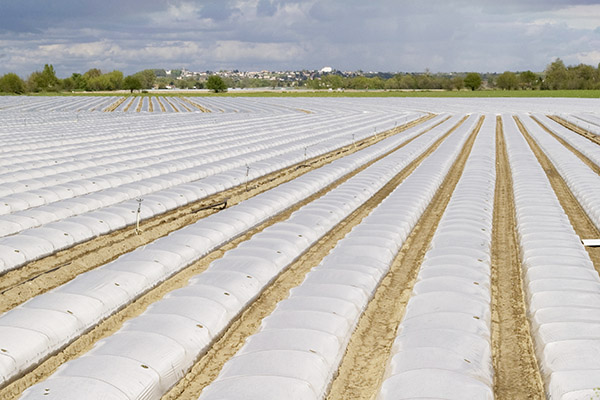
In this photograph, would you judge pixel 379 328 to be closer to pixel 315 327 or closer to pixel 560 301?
pixel 315 327

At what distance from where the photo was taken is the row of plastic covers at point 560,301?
10.6 m

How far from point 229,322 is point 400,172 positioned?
82.1 feet

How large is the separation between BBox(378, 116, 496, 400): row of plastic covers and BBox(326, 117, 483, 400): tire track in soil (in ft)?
2.08

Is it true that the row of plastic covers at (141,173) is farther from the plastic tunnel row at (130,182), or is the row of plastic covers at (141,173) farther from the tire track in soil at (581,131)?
the tire track in soil at (581,131)

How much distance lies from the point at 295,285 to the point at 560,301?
747cm

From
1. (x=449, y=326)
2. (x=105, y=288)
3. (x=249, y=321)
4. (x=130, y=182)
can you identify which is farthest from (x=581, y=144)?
(x=105, y=288)

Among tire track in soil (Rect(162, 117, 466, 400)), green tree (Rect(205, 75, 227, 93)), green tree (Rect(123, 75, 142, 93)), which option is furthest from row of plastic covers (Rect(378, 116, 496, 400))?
green tree (Rect(123, 75, 142, 93))

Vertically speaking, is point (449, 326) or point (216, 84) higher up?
point (216, 84)

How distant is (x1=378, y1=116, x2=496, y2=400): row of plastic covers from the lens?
10242 millimetres

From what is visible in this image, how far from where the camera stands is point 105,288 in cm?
1489

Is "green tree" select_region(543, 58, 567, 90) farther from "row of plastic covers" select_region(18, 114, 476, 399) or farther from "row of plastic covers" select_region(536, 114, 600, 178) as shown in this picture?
"row of plastic covers" select_region(18, 114, 476, 399)

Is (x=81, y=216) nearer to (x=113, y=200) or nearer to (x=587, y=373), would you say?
(x=113, y=200)

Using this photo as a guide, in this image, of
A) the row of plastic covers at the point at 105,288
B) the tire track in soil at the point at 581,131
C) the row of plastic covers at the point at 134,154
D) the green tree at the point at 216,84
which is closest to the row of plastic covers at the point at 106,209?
the row of plastic covers at the point at 134,154

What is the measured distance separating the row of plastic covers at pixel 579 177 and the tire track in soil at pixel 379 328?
7925mm
